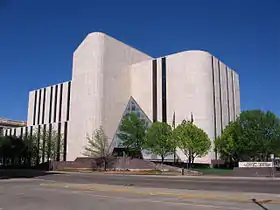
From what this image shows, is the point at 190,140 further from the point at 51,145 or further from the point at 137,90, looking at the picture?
the point at 51,145

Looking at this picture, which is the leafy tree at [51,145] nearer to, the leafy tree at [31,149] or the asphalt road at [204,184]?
the leafy tree at [31,149]

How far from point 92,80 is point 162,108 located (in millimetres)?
16378

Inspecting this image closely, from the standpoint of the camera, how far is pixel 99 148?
61.3m

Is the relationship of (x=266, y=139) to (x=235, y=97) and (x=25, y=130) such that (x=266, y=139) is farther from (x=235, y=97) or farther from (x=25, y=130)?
(x=25, y=130)

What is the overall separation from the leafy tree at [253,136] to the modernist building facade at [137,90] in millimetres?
7027

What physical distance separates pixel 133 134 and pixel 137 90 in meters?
18.9

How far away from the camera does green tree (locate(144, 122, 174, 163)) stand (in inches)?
2168

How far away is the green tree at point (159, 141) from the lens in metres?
55.1

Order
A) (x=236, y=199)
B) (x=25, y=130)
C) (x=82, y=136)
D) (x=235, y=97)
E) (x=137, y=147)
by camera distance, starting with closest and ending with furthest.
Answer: (x=236, y=199) → (x=137, y=147) → (x=82, y=136) → (x=235, y=97) → (x=25, y=130)

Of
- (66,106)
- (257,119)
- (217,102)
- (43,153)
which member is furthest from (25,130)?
(257,119)

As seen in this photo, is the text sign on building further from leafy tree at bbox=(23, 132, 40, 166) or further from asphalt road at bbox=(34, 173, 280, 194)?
leafy tree at bbox=(23, 132, 40, 166)

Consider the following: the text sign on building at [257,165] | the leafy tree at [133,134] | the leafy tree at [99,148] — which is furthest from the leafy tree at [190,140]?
the leafy tree at [99,148]

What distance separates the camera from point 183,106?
70.2m

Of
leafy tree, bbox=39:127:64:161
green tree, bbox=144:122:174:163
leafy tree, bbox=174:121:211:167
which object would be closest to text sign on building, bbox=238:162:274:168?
leafy tree, bbox=174:121:211:167
